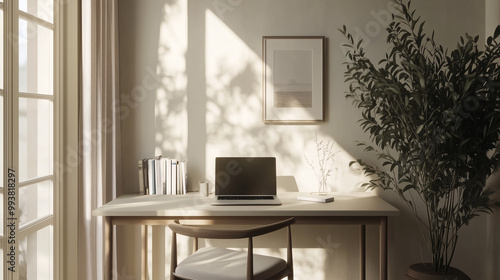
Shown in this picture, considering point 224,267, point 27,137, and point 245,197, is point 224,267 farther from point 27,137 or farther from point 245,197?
point 27,137

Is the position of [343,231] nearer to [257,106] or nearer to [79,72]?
[257,106]

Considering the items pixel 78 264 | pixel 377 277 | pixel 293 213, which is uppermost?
pixel 293 213

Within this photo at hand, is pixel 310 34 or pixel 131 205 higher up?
pixel 310 34

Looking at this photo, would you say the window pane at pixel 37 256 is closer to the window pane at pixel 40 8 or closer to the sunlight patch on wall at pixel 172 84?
the sunlight patch on wall at pixel 172 84

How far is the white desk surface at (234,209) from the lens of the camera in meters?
2.90

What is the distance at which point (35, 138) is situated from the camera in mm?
2754

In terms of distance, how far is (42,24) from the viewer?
2.86m

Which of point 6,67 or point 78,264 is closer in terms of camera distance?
point 6,67

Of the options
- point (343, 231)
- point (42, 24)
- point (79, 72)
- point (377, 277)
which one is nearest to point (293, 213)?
point (343, 231)

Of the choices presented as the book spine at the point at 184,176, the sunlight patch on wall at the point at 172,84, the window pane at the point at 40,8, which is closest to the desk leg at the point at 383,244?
the book spine at the point at 184,176

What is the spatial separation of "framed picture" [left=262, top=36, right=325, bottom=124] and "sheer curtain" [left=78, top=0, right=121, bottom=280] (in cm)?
103

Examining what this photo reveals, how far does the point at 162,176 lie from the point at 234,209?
2.30 feet

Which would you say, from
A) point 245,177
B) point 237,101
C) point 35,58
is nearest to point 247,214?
point 245,177

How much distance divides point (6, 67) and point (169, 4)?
143 centimetres
